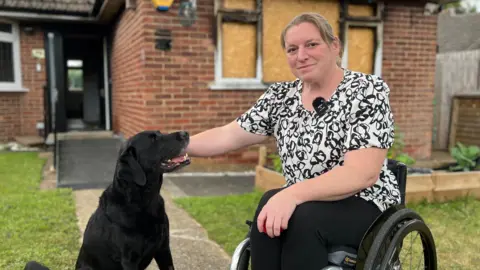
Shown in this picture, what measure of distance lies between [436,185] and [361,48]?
299cm

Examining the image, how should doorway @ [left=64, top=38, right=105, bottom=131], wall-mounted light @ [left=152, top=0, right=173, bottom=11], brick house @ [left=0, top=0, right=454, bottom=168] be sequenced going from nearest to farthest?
wall-mounted light @ [left=152, top=0, right=173, bottom=11]
brick house @ [left=0, top=0, right=454, bottom=168]
doorway @ [left=64, top=38, right=105, bottom=131]

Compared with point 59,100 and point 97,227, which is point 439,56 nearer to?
point 59,100

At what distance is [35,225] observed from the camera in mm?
3627

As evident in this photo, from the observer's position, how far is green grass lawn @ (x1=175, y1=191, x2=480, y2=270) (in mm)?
3191

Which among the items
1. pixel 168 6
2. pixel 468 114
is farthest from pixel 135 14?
pixel 468 114

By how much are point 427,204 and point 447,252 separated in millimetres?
1164

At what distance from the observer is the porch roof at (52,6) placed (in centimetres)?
779

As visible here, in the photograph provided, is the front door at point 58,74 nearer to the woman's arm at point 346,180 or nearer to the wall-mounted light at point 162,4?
the wall-mounted light at point 162,4

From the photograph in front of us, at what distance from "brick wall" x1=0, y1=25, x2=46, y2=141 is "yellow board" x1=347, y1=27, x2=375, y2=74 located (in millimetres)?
6171

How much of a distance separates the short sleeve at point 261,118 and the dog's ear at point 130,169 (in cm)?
57

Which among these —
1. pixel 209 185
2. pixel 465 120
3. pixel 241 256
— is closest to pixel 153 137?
pixel 241 256

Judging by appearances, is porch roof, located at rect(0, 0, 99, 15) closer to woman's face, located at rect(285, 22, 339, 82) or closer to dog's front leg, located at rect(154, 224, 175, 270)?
dog's front leg, located at rect(154, 224, 175, 270)

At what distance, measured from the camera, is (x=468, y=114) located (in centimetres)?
822

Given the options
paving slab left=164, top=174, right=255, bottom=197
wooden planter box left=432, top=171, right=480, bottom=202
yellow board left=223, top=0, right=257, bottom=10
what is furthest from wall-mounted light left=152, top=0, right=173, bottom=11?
wooden planter box left=432, top=171, right=480, bottom=202
